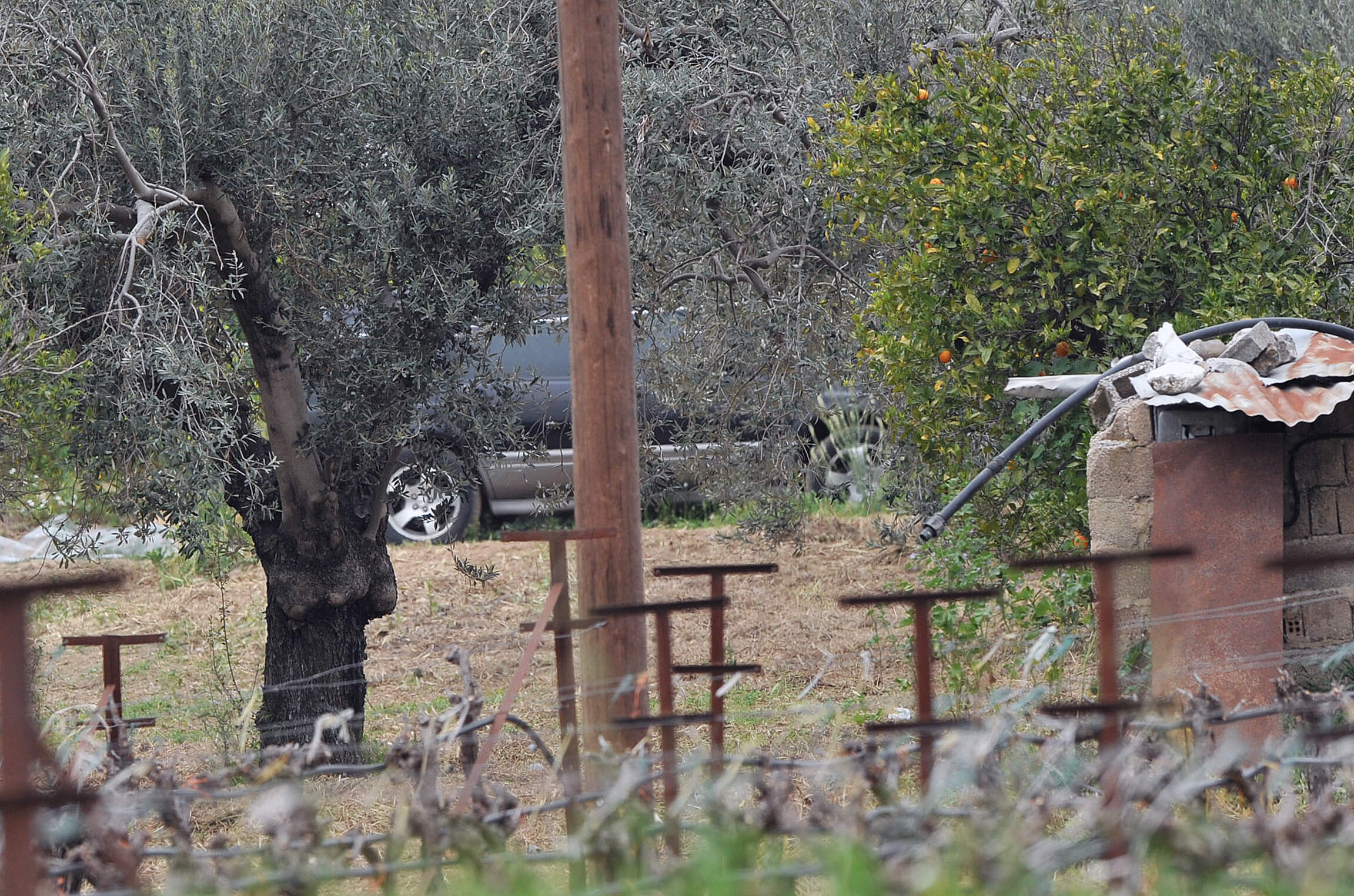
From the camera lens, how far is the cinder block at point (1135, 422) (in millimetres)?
5215

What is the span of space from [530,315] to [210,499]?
170cm

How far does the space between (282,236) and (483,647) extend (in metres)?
3.43

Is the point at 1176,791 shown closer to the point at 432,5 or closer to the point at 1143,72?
the point at 1143,72

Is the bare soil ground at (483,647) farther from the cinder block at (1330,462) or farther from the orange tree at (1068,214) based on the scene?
the cinder block at (1330,462)

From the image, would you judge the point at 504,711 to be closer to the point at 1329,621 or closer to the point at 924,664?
the point at 924,664

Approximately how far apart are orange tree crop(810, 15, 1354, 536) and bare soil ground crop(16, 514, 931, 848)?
146 centimetres

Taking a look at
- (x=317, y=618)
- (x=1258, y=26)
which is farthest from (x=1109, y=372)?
(x=1258, y=26)

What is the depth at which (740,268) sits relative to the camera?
715 centimetres

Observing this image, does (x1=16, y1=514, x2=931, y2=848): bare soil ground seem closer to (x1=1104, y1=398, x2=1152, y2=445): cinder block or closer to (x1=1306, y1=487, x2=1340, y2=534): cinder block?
(x1=1104, y1=398, x2=1152, y2=445): cinder block

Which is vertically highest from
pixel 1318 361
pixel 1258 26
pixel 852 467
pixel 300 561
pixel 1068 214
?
pixel 1258 26

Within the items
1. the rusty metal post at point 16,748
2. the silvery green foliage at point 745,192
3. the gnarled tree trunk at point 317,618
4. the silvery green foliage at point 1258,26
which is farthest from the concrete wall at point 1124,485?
the silvery green foliage at point 1258,26

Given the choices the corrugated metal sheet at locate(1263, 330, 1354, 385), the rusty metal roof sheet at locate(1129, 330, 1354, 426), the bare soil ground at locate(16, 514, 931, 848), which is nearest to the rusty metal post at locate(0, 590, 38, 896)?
the bare soil ground at locate(16, 514, 931, 848)

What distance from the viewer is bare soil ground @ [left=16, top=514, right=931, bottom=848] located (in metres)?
6.82

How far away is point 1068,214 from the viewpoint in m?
6.08
